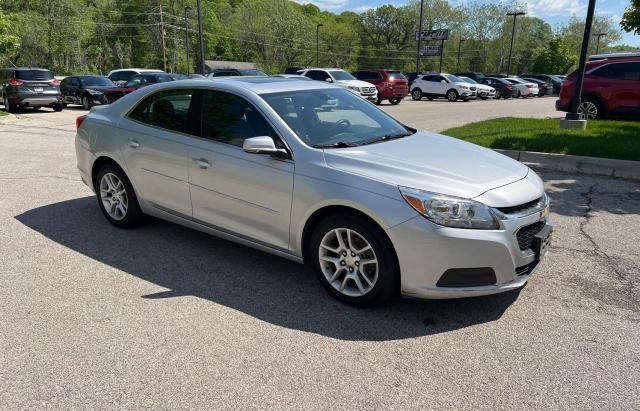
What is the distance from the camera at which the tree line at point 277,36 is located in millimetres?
69250

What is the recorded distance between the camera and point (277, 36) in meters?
90.1

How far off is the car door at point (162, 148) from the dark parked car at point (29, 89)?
55.9ft

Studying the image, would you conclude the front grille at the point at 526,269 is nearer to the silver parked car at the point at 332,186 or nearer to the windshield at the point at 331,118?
the silver parked car at the point at 332,186

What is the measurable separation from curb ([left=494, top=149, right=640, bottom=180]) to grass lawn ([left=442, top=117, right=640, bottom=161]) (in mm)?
368

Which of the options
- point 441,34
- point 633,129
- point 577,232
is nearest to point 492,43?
point 441,34

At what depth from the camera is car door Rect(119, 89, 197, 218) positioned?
14.9ft

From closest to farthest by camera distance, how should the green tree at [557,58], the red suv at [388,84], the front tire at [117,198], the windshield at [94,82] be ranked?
the front tire at [117,198]
the windshield at [94,82]
the red suv at [388,84]
the green tree at [557,58]

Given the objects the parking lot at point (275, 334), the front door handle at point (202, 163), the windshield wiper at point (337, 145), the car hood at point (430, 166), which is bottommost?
the parking lot at point (275, 334)

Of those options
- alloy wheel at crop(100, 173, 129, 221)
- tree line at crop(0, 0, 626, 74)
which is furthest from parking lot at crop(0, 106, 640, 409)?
tree line at crop(0, 0, 626, 74)

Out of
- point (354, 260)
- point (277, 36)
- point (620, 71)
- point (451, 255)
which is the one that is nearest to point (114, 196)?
point (354, 260)

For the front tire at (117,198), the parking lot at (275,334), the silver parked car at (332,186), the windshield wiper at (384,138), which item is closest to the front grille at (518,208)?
the silver parked car at (332,186)

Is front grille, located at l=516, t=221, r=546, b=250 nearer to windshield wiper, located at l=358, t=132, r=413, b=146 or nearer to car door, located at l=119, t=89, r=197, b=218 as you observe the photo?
windshield wiper, located at l=358, t=132, r=413, b=146

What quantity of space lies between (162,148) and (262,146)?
55.0 inches

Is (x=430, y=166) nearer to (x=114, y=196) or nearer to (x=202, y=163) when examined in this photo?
(x=202, y=163)
